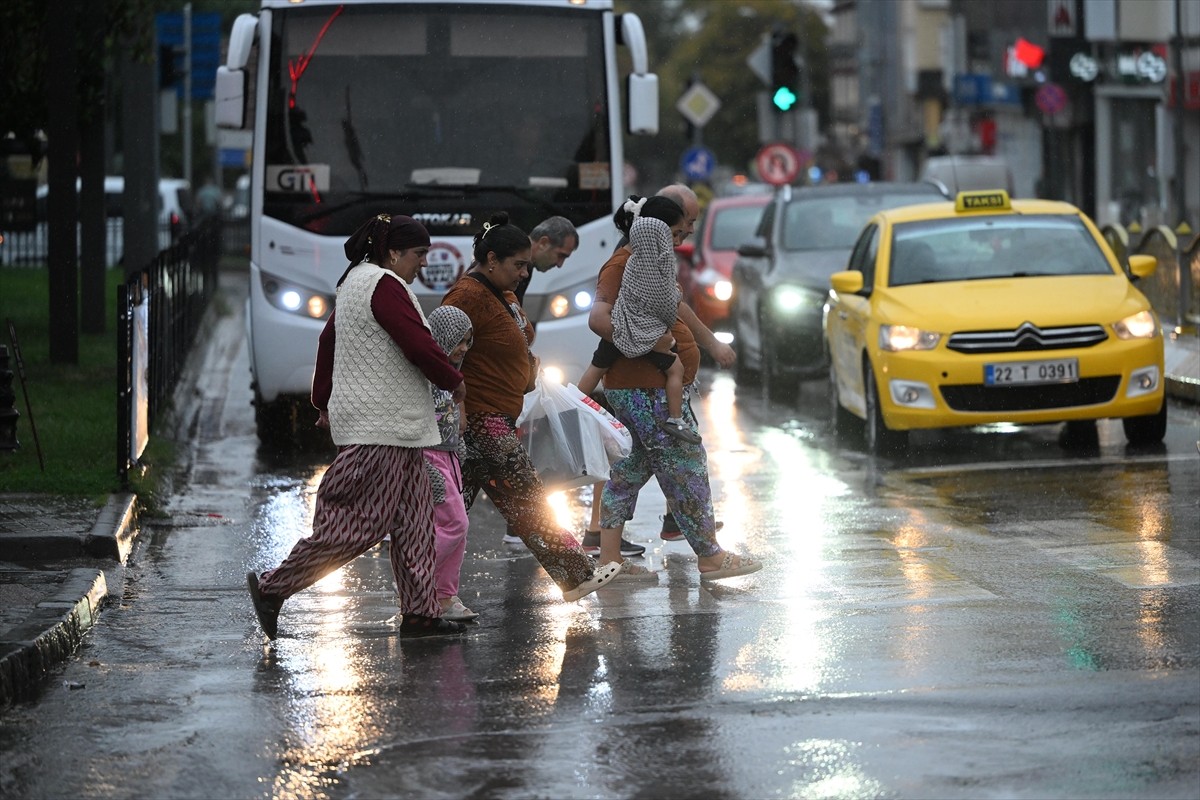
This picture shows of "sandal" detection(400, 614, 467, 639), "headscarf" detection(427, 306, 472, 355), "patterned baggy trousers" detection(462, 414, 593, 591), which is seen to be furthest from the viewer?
"patterned baggy trousers" detection(462, 414, 593, 591)

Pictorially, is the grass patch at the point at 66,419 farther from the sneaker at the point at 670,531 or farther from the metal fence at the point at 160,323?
the sneaker at the point at 670,531

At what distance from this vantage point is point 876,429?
14625 millimetres

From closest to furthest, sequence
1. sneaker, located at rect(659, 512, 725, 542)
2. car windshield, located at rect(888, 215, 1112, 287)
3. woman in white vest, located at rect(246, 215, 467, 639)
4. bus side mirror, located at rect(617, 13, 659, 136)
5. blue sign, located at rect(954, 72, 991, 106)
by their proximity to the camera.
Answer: woman in white vest, located at rect(246, 215, 467, 639) → sneaker, located at rect(659, 512, 725, 542) → car windshield, located at rect(888, 215, 1112, 287) → bus side mirror, located at rect(617, 13, 659, 136) → blue sign, located at rect(954, 72, 991, 106)

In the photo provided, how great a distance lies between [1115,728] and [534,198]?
9253 millimetres

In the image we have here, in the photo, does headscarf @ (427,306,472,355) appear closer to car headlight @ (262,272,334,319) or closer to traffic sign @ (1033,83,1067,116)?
car headlight @ (262,272,334,319)

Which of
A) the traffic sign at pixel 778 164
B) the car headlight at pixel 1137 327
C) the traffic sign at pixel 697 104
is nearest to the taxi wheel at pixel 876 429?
the car headlight at pixel 1137 327

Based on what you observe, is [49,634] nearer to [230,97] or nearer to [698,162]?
[230,97]

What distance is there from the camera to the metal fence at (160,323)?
40.3 ft

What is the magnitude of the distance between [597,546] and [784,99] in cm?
2067

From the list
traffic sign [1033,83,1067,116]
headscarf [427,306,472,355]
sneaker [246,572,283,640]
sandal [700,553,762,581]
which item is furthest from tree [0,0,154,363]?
traffic sign [1033,83,1067,116]

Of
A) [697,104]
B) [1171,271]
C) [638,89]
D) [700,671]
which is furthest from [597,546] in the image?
[697,104]

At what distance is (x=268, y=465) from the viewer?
14.9 m

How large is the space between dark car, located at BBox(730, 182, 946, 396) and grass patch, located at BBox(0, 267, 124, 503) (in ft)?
18.0

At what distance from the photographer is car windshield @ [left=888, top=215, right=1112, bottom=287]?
15.1 meters
